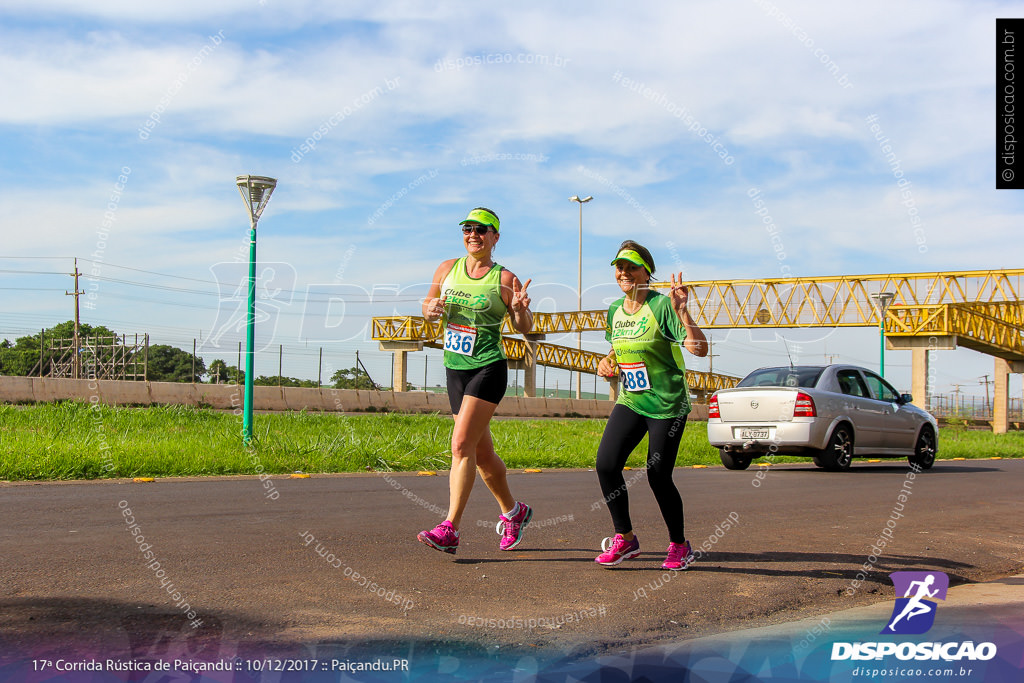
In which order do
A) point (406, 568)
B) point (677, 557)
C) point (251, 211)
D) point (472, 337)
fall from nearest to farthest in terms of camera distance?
point (406, 568), point (677, 557), point (472, 337), point (251, 211)

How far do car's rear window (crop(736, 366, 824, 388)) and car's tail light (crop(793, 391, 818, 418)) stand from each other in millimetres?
377

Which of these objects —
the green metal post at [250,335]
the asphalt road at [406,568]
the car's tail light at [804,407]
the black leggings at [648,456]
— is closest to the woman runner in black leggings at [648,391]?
the black leggings at [648,456]

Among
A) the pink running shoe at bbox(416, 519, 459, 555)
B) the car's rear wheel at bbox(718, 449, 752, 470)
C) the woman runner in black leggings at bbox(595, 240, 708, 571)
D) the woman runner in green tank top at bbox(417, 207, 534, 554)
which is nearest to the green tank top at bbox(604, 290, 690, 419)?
the woman runner in black leggings at bbox(595, 240, 708, 571)

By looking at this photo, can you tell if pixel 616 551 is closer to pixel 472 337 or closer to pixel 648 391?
pixel 648 391

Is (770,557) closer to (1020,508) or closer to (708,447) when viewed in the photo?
(1020,508)

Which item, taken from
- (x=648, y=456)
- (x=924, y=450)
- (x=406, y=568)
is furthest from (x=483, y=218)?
(x=924, y=450)

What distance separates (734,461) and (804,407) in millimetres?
1645

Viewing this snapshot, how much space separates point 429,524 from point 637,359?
2418 mm

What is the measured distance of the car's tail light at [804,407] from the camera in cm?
1363

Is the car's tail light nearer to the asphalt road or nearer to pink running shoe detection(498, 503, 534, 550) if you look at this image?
the asphalt road

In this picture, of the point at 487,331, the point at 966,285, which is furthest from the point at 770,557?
the point at 966,285

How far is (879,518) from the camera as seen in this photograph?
829cm

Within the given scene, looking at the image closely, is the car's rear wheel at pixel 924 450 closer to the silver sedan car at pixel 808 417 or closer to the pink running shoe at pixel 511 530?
the silver sedan car at pixel 808 417

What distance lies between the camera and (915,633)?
13.9ft
